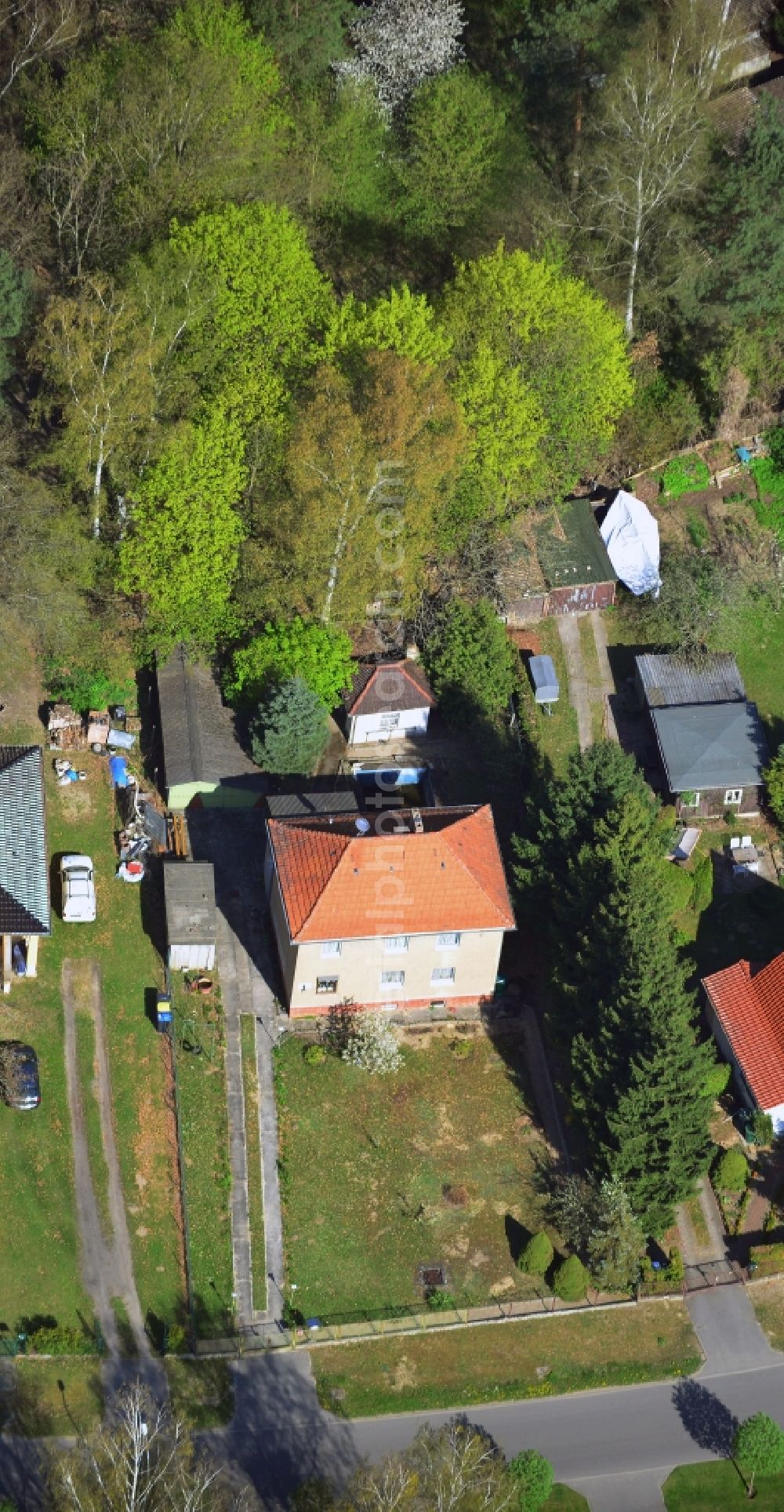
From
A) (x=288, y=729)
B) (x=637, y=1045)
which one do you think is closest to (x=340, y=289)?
(x=288, y=729)

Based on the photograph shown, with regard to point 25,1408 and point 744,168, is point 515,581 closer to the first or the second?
point 744,168

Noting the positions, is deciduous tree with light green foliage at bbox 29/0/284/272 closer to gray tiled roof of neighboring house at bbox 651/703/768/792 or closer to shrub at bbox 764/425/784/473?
shrub at bbox 764/425/784/473

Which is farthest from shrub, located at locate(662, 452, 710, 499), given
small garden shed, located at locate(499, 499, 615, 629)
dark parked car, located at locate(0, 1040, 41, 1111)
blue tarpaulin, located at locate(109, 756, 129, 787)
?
dark parked car, located at locate(0, 1040, 41, 1111)

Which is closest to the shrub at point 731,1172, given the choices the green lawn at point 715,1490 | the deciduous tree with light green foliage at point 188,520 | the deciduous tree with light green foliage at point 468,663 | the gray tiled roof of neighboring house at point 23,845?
the green lawn at point 715,1490

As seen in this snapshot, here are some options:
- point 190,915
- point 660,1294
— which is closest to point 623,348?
point 190,915

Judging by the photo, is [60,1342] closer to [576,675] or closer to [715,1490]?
[715,1490]
